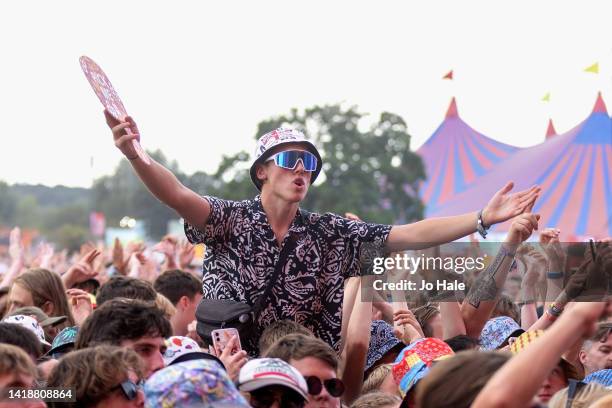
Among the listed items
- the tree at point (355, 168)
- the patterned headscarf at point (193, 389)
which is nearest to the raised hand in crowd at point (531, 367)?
the patterned headscarf at point (193, 389)

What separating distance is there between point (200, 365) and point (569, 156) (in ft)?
45.9

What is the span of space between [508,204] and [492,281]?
577 millimetres

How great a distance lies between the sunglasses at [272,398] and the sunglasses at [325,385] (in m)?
0.48

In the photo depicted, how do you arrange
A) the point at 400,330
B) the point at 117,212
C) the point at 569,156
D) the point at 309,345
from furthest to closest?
the point at 117,212 → the point at 569,156 → the point at 400,330 → the point at 309,345

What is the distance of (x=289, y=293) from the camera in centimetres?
Answer: 569

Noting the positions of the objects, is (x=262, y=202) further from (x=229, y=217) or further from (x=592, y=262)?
(x=592, y=262)

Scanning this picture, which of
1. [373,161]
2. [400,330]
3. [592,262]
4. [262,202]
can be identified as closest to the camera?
[592,262]

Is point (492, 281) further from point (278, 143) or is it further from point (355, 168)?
point (355, 168)

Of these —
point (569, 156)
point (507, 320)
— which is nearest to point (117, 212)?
point (569, 156)

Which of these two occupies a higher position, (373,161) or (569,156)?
(373,161)

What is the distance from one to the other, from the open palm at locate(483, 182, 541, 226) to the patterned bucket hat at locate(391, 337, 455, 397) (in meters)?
0.57

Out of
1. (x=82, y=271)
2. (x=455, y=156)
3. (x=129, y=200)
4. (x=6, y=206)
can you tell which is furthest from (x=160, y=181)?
(x=6, y=206)

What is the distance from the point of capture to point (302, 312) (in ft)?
18.9

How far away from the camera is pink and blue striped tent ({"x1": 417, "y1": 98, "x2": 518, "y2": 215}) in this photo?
20547mm
